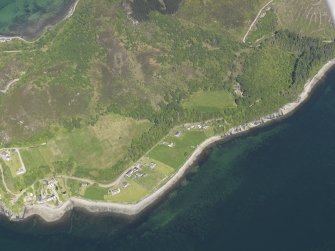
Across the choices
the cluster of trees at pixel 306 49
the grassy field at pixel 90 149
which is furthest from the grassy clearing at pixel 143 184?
the cluster of trees at pixel 306 49

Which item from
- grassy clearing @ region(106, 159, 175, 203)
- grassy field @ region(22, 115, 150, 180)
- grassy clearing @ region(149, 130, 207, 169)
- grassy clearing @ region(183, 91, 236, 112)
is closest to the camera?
grassy clearing @ region(106, 159, 175, 203)

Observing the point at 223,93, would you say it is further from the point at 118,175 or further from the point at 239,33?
the point at 118,175

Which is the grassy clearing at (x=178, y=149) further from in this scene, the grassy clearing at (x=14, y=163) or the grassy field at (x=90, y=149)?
the grassy clearing at (x=14, y=163)

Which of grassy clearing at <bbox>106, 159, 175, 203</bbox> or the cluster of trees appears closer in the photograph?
grassy clearing at <bbox>106, 159, 175, 203</bbox>

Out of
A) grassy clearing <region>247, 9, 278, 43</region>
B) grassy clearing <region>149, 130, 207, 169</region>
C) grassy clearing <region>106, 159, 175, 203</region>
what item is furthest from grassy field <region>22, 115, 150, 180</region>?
grassy clearing <region>247, 9, 278, 43</region>

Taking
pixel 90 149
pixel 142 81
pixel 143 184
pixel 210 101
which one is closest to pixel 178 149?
pixel 143 184

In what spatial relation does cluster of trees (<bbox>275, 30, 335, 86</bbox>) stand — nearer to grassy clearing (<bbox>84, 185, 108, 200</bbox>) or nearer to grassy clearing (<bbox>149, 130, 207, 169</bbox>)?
grassy clearing (<bbox>149, 130, 207, 169</bbox>)

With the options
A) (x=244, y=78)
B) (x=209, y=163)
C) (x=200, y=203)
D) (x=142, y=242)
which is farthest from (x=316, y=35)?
(x=142, y=242)

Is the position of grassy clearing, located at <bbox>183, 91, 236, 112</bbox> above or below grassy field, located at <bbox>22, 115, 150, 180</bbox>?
above
